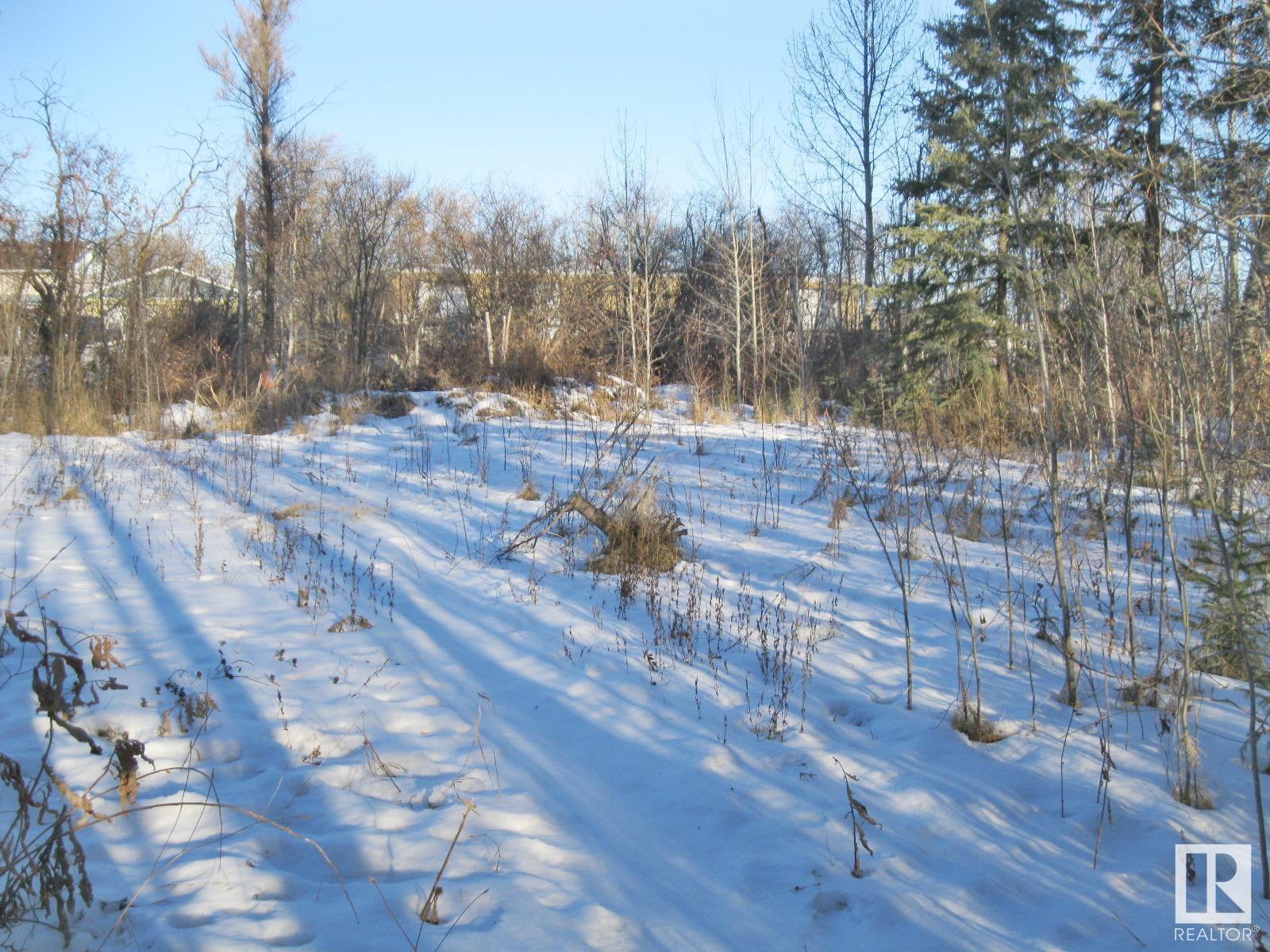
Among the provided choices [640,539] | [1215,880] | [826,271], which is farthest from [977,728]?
[826,271]

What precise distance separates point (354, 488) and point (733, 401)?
8941 millimetres

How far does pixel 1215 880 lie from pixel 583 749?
2172 mm

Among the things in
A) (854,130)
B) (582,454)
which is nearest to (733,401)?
(582,454)

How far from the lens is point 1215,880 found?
237cm

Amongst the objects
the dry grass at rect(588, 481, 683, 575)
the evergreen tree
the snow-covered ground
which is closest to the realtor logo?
the snow-covered ground

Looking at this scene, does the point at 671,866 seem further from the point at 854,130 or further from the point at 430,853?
the point at 854,130

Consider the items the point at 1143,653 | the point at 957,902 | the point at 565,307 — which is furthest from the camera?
the point at 565,307

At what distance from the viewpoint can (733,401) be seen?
48.7 feet

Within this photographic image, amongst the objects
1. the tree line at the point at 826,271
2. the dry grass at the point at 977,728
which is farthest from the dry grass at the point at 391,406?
the dry grass at the point at 977,728

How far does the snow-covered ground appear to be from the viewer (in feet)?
7.47

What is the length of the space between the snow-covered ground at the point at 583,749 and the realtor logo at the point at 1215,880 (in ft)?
0.15

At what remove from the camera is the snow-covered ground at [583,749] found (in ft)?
7.47

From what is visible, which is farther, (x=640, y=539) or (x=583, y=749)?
(x=640, y=539)

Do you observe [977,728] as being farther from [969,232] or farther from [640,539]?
[969,232]
